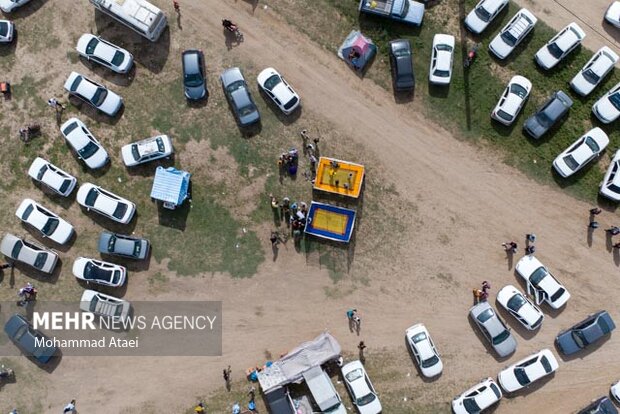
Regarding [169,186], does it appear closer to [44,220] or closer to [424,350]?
[44,220]

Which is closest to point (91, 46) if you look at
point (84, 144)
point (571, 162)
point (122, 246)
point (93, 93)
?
point (93, 93)

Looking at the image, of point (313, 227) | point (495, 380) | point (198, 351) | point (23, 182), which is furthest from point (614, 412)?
point (23, 182)

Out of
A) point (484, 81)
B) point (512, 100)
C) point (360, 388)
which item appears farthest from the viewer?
point (484, 81)

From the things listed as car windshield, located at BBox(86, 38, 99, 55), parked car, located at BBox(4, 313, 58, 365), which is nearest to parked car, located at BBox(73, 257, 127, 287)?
parked car, located at BBox(4, 313, 58, 365)

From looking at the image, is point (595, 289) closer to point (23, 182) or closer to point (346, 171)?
point (346, 171)

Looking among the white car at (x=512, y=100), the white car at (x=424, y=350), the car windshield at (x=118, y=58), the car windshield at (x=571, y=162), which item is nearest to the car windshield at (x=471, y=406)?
the white car at (x=424, y=350)

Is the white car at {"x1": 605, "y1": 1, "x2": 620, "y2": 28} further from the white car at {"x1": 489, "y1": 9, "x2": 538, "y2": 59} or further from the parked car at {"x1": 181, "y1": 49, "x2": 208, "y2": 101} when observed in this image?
the parked car at {"x1": 181, "y1": 49, "x2": 208, "y2": 101}
